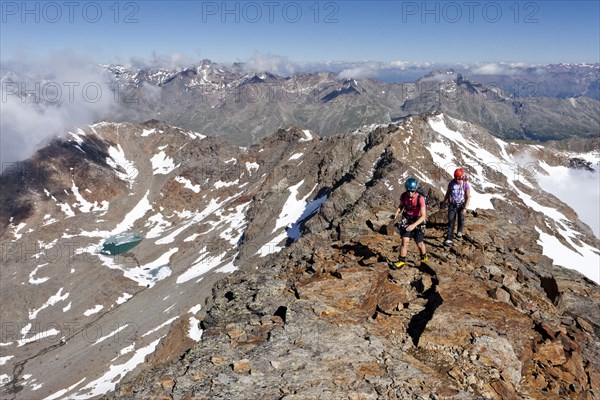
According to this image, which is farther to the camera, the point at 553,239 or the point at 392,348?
the point at 553,239

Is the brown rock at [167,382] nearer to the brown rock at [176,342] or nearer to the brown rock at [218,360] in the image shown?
the brown rock at [218,360]

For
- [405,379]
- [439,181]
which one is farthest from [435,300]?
[439,181]

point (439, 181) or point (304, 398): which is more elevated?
point (304, 398)

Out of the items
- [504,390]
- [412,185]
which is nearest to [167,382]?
[504,390]

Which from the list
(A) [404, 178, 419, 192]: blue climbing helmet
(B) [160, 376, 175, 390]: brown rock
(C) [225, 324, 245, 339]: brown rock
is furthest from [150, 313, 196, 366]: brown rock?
(A) [404, 178, 419, 192]: blue climbing helmet

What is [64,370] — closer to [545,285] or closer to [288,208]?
[288,208]

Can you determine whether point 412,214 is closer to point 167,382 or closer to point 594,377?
point 594,377

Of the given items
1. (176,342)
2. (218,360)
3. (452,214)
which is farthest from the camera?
(176,342)

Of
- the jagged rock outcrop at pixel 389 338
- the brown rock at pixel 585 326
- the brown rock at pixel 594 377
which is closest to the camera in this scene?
the jagged rock outcrop at pixel 389 338

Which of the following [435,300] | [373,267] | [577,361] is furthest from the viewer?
[373,267]

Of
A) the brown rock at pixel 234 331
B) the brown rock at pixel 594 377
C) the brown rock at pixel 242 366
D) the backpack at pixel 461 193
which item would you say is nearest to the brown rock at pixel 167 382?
the brown rock at pixel 242 366

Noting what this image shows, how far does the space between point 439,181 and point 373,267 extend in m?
139

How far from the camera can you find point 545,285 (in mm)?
24938

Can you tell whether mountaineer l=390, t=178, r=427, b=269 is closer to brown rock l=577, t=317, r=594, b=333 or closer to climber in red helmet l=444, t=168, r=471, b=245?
climber in red helmet l=444, t=168, r=471, b=245
